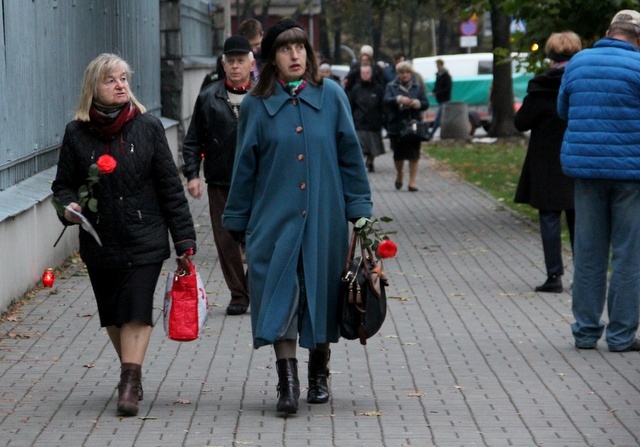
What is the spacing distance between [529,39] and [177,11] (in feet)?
28.9

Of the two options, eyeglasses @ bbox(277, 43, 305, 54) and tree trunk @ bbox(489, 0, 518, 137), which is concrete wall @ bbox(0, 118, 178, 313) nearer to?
eyeglasses @ bbox(277, 43, 305, 54)

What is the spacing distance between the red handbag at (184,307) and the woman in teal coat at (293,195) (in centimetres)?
28

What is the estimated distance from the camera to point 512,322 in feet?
30.7

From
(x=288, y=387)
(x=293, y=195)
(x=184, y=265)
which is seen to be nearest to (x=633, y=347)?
(x=288, y=387)

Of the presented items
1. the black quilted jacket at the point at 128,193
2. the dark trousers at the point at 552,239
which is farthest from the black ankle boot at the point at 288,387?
the dark trousers at the point at 552,239

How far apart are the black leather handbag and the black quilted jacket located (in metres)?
0.78

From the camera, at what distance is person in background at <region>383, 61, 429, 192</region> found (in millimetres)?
19469

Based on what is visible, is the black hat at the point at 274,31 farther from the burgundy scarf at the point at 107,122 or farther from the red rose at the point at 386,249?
the red rose at the point at 386,249

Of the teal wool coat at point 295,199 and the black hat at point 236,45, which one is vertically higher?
the black hat at point 236,45

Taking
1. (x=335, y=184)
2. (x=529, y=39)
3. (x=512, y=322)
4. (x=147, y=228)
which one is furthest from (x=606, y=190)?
→ (x=529, y=39)

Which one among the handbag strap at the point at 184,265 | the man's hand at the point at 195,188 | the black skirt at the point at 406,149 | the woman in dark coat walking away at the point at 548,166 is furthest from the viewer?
the black skirt at the point at 406,149

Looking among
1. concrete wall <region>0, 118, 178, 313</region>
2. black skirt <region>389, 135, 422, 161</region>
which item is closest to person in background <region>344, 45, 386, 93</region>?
black skirt <region>389, 135, 422, 161</region>

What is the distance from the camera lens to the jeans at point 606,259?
26.6ft

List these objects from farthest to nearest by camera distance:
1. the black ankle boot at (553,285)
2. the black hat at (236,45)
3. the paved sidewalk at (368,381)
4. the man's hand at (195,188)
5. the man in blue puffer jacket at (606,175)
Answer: the black ankle boot at (553,285) → the black hat at (236,45) → the man's hand at (195,188) → the man in blue puffer jacket at (606,175) → the paved sidewalk at (368,381)
